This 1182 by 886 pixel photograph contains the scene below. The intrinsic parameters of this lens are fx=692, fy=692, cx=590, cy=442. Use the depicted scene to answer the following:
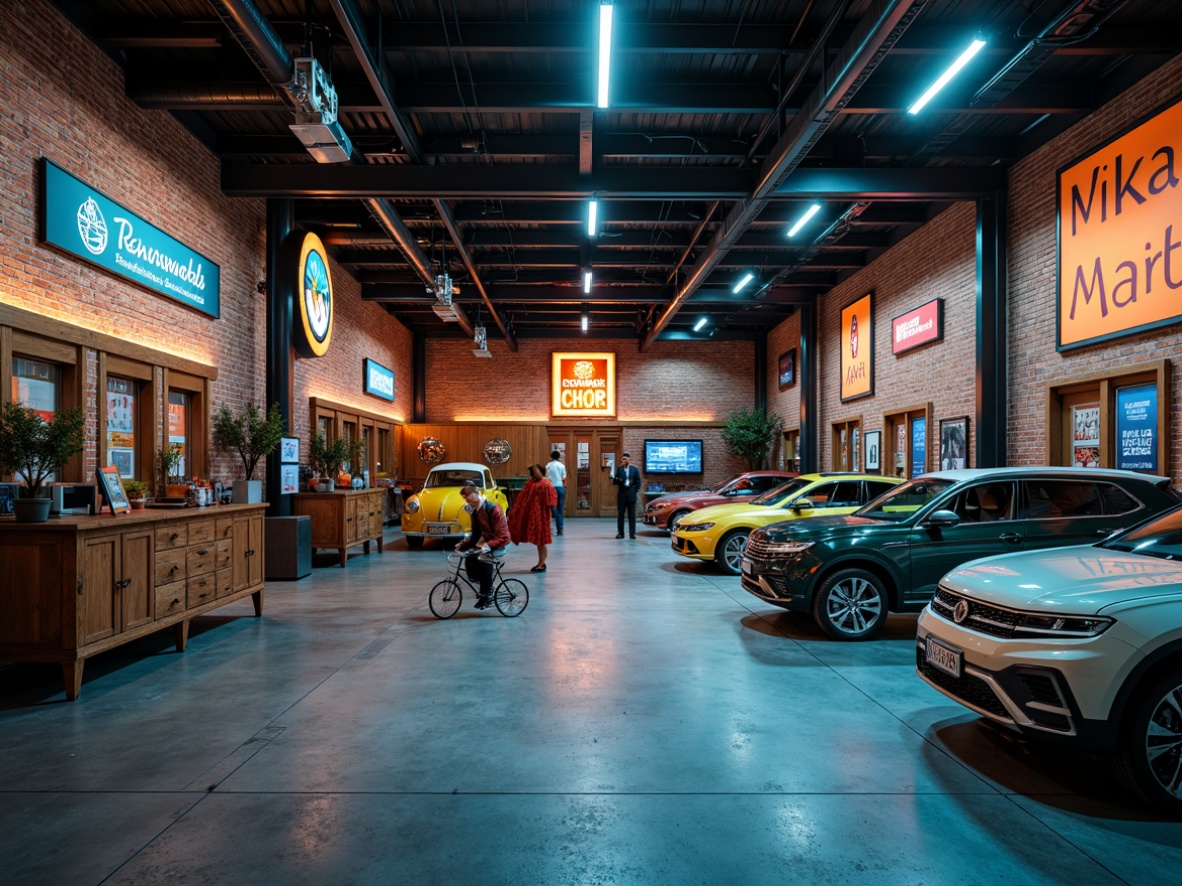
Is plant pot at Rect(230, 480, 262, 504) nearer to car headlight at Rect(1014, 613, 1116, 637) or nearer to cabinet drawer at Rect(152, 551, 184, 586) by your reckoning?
cabinet drawer at Rect(152, 551, 184, 586)

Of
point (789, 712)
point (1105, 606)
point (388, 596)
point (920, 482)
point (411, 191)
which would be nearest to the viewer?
point (1105, 606)

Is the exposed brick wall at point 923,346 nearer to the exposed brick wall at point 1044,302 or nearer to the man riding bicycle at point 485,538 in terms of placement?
the exposed brick wall at point 1044,302

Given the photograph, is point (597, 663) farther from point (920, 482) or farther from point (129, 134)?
point (129, 134)

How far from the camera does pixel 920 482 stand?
6.42 meters

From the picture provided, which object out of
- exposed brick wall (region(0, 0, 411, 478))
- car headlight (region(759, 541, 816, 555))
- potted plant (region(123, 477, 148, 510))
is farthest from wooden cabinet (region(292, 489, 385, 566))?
car headlight (region(759, 541, 816, 555))

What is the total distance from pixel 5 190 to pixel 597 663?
19.2ft

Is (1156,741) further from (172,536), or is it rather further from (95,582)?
(172,536)

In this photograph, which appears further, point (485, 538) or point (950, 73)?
point (485, 538)

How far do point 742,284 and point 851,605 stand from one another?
10.2m

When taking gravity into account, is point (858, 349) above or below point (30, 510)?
above

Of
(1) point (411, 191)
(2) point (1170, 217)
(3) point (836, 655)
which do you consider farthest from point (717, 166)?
(3) point (836, 655)

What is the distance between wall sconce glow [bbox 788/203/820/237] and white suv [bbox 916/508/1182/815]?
7.74 metres

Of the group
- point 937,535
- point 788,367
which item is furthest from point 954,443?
point 788,367

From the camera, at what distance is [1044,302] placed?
8.52 metres
